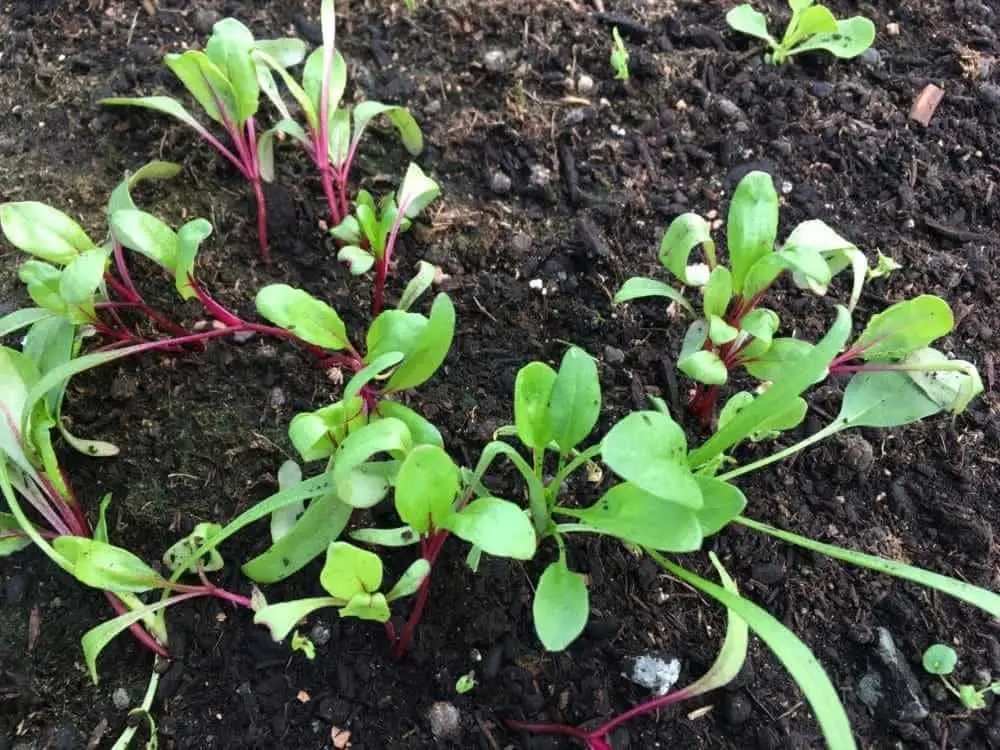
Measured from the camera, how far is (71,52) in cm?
155

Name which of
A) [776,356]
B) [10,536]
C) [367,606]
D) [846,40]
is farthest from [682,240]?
[10,536]

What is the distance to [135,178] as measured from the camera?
4.18 feet

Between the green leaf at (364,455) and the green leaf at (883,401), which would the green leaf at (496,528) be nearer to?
the green leaf at (364,455)

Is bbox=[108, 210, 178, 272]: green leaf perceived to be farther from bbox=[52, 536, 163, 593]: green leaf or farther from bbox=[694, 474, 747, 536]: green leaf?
bbox=[694, 474, 747, 536]: green leaf

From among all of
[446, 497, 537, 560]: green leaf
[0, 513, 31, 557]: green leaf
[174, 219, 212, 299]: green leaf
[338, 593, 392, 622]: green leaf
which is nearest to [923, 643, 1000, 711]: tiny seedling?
[446, 497, 537, 560]: green leaf

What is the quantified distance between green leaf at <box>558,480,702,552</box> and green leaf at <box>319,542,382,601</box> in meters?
0.25

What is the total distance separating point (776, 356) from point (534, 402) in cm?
39

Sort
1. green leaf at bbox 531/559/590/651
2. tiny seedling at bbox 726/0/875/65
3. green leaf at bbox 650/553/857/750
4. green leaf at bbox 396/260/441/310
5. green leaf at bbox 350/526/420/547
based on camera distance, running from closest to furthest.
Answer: green leaf at bbox 650/553/857/750, green leaf at bbox 531/559/590/651, green leaf at bbox 350/526/420/547, green leaf at bbox 396/260/441/310, tiny seedling at bbox 726/0/875/65

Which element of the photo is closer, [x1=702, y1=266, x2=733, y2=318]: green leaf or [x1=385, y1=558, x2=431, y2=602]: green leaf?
[x1=385, y1=558, x2=431, y2=602]: green leaf

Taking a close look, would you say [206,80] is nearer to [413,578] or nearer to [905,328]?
[413,578]

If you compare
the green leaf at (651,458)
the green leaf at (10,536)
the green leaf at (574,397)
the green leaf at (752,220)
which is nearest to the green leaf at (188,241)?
the green leaf at (10,536)

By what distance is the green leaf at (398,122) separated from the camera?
1334 millimetres

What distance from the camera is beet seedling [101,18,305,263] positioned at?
1249mm

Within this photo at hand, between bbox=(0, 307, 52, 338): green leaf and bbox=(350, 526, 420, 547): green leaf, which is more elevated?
bbox=(0, 307, 52, 338): green leaf
